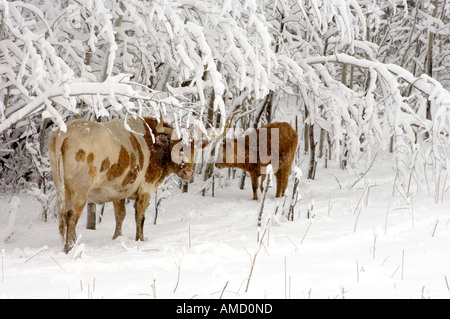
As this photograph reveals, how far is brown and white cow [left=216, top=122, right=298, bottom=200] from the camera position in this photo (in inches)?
293

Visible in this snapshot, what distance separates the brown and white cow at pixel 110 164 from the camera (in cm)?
392

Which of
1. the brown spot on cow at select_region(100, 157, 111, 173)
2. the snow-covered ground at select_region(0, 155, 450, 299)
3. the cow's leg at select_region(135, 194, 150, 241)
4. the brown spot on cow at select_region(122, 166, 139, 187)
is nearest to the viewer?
the snow-covered ground at select_region(0, 155, 450, 299)

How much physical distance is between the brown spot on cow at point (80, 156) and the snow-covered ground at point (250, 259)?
0.81 metres

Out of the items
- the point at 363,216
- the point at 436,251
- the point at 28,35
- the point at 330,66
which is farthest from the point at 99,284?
the point at 330,66

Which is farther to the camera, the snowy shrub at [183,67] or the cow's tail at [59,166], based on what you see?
the cow's tail at [59,166]

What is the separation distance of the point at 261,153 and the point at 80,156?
161 inches

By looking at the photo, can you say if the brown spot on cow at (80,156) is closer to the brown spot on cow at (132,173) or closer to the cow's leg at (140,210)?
the brown spot on cow at (132,173)

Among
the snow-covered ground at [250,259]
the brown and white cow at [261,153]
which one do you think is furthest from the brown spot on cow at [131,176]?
the brown and white cow at [261,153]

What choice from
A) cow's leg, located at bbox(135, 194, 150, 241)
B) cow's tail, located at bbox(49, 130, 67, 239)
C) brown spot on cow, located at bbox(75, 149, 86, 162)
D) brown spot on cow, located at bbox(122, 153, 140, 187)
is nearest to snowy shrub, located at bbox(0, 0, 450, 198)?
cow's tail, located at bbox(49, 130, 67, 239)

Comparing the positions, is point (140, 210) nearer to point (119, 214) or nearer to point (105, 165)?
point (119, 214)

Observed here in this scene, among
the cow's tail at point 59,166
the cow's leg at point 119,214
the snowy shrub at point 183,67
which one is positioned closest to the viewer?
the snowy shrub at point 183,67

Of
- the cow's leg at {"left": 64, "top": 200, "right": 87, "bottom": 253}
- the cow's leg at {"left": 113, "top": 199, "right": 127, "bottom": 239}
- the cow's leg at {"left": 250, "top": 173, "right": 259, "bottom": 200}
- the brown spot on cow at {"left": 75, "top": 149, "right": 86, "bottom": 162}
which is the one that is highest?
the brown spot on cow at {"left": 75, "top": 149, "right": 86, "bottom": 162}

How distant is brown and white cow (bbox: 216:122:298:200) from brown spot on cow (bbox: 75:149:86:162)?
11.9 ft

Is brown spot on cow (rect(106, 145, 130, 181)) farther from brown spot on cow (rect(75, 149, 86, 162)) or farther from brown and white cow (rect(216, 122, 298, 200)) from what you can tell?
brown and white cow (rect(216, 122, 298, 200))
